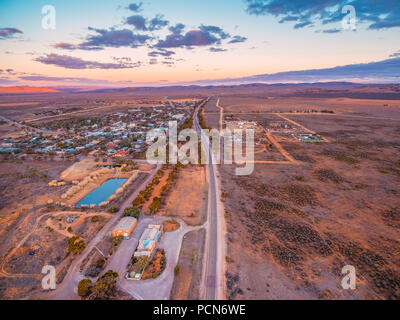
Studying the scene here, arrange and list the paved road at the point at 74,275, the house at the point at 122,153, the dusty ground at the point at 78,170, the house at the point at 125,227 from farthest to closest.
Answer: the house at the point at 122,153
the dusty ground at the point at 78,170
the house at the point at 125,227
the paved road at the point at 74,275

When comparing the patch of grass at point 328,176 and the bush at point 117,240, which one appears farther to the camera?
the patch of grass at point 328,176

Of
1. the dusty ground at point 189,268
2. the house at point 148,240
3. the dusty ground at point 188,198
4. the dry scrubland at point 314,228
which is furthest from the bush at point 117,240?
the dry scrubland at point 314,228

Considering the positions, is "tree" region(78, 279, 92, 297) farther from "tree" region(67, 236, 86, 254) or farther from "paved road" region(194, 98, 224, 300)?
"paved road" region(194, 98, 224, 300)

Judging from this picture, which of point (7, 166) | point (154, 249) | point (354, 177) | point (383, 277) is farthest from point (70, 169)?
point (354, 177)

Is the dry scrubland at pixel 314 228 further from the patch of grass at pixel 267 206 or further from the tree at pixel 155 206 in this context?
the tree at pixel 155 206

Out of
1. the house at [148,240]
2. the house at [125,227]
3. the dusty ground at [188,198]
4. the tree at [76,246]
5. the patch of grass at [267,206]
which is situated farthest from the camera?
the patch of grass at [267,206]

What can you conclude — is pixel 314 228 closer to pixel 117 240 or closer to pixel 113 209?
pixel 117 240

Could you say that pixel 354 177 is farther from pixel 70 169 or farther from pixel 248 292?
pixel 70 169
